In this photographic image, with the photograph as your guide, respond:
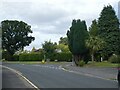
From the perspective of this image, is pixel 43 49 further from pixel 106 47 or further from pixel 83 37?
pixel 83 37

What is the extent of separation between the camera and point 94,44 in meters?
65.6

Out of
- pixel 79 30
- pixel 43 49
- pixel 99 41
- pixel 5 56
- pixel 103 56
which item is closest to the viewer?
pixel 79 30

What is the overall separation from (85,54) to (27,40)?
244 ft

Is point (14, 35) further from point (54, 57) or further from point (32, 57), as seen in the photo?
point (54, 57)

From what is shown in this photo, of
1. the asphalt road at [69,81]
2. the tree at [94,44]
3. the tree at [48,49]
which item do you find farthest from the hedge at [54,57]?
the asphalt road at [69,81]

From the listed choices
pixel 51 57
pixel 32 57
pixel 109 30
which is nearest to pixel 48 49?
pixel 51 57

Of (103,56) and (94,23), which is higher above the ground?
(94,23)

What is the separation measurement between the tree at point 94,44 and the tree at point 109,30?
218 cm

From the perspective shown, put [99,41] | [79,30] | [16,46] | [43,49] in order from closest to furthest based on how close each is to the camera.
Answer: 1. [79,30]
2. [99,41]
3. [43,49]
4. [16,46]

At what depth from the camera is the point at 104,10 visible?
75.5 metres

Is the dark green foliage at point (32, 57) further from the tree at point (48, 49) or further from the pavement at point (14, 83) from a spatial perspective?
the pavement at point (14, 83)

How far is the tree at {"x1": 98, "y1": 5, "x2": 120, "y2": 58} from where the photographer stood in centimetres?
7194

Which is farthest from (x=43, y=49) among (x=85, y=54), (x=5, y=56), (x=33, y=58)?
(x=85, y=54)

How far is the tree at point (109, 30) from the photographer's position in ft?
236
